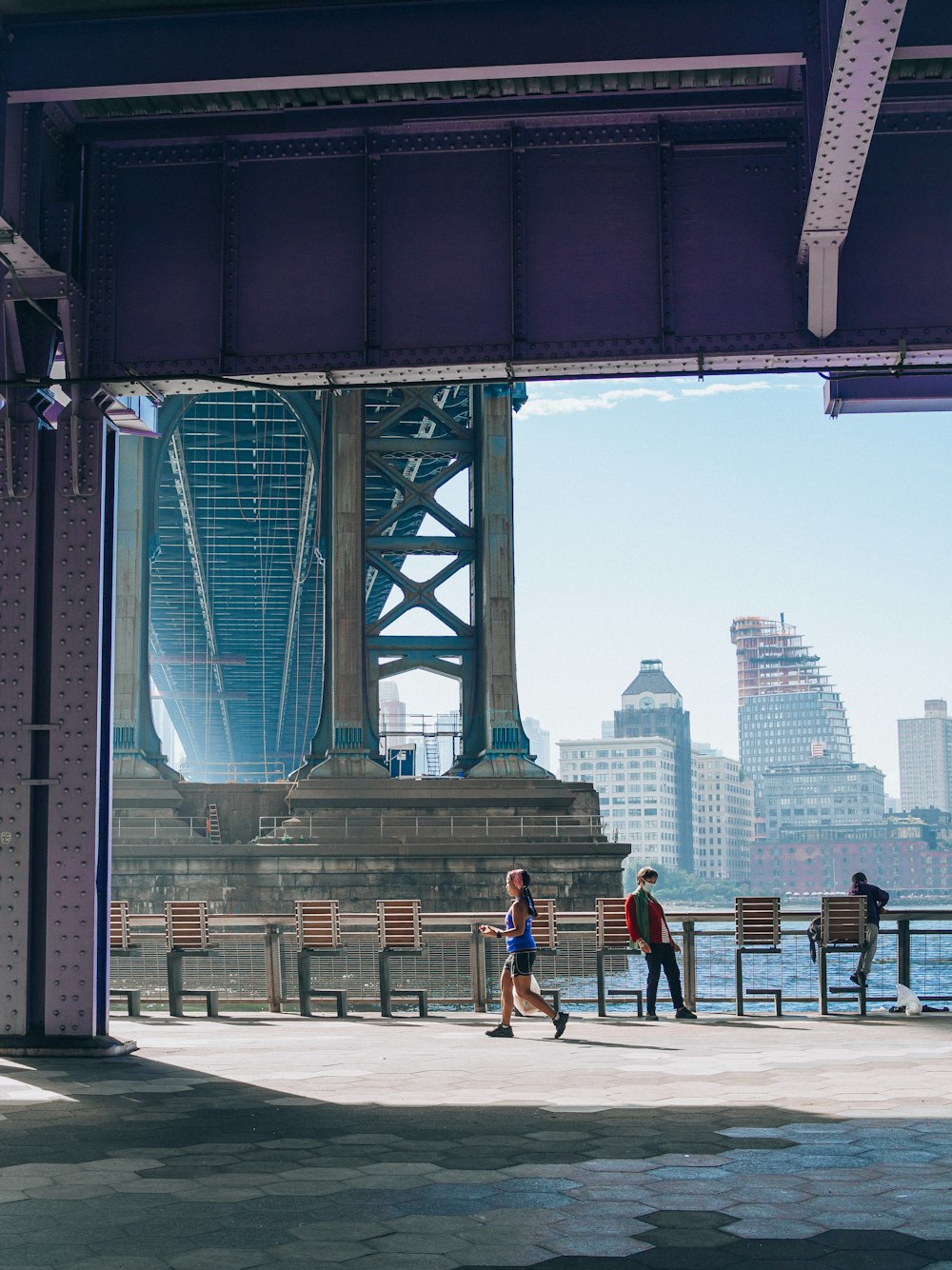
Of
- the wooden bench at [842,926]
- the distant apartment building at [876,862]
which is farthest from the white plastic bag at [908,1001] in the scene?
the distant apartment building at [876,862]

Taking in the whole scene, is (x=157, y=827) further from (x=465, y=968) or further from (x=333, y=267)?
(x=333, y=267)

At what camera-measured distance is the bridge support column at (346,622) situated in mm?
50531

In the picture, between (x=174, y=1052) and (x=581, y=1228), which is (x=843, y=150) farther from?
(x=174, y=1052)

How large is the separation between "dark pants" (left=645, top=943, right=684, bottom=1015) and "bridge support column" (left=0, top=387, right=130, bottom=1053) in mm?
5723

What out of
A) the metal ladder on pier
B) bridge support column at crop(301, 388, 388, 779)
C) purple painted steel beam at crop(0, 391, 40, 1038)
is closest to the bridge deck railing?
purple painted steel beam at crop(0, 391, 40, 1038)

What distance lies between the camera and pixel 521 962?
1372 centimetres

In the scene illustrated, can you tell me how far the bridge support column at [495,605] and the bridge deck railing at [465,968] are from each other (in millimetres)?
9692

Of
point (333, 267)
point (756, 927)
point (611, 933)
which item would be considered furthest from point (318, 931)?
point (333, 267)

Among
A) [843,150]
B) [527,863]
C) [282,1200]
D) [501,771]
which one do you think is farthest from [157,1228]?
[501,771]

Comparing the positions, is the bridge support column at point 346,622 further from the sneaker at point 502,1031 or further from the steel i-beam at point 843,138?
the steel i-beam at point 843,138

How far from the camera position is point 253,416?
64812 mm

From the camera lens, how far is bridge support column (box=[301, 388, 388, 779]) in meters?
50.5

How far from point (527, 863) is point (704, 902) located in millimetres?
122594

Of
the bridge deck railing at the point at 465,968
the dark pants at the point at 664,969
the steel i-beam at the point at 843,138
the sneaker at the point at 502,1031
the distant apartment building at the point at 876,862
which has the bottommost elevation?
the distant apartment building at the point at 876,862
